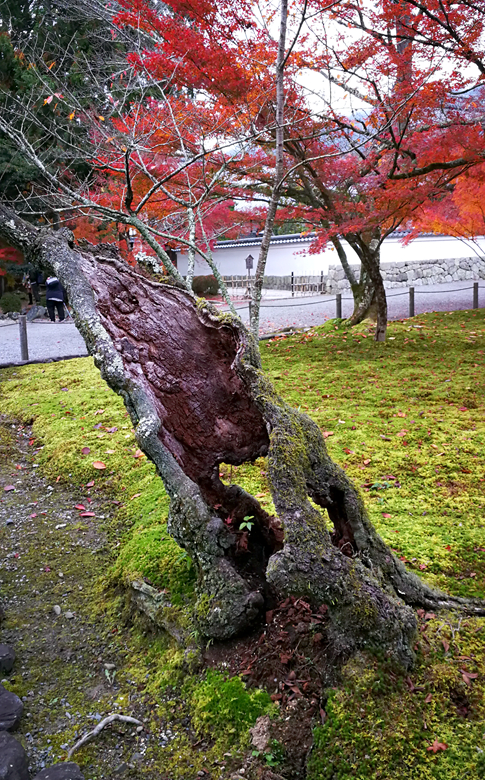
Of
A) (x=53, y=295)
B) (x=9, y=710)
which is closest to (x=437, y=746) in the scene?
(x=9, y=710)

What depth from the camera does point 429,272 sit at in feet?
80.7

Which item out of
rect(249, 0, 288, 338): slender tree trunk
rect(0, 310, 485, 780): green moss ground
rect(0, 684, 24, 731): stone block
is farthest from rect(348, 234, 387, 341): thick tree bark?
rect(0, 684, 24, 731): stone block

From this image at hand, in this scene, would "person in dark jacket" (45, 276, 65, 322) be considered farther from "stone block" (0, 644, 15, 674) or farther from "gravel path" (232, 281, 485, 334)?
"stone block" (0, 644, 15, 674)

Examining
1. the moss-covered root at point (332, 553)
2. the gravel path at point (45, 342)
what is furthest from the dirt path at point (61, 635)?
the gravel path at point (45, 342)

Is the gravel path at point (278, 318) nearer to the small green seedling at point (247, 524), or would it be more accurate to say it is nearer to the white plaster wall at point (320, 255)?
the white plaster wall at point (320, 255)

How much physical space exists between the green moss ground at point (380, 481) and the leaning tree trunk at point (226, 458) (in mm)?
245

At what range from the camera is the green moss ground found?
2.27 m

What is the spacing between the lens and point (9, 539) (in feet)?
16.4

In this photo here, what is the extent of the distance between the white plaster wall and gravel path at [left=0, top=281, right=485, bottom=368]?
6.05ft

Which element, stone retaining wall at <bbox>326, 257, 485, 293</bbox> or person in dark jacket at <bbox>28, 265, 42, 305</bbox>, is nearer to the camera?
person in dark jacket at <bbox>28, 265, 42, 305</bbox>

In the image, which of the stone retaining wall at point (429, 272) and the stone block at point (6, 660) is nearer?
the stone block at point (6, 660)

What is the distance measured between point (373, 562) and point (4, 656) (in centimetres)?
233

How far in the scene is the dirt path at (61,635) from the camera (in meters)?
2.79

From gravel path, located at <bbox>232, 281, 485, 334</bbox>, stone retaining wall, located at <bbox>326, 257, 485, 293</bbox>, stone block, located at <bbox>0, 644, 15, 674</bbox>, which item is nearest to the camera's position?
stone block, located at <bbox>0, 644, 15, 674</bbox>
